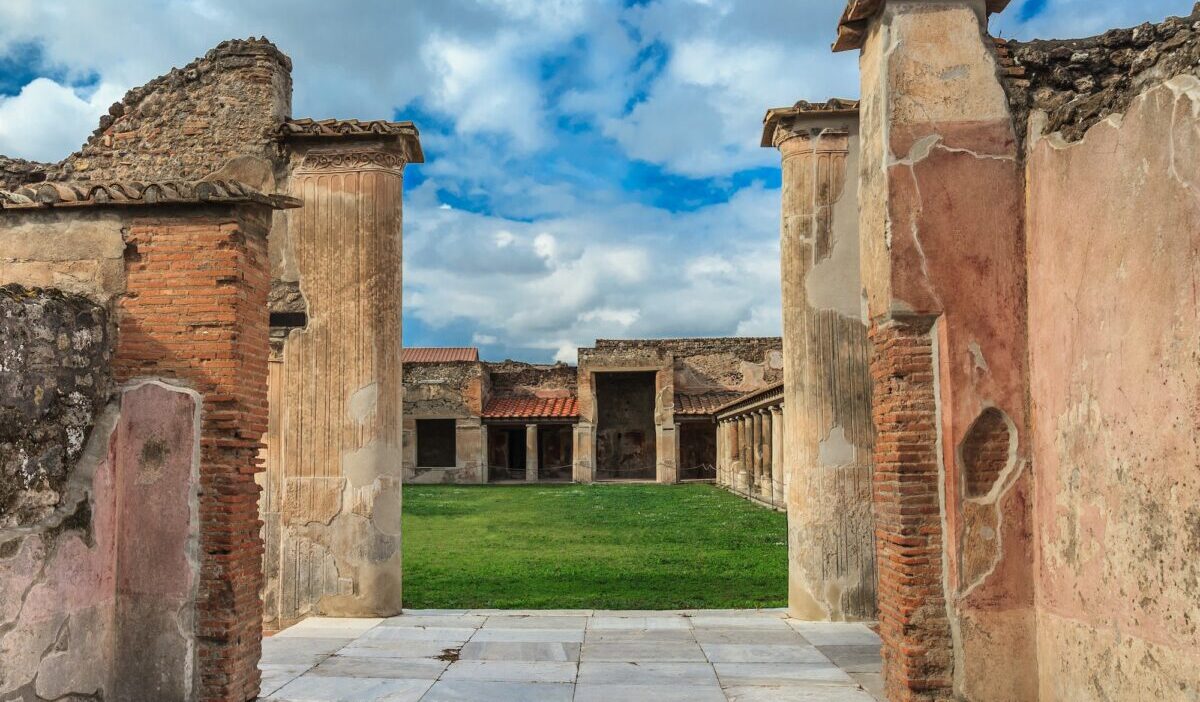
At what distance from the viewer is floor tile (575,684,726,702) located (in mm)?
4750

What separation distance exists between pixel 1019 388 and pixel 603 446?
83.9 feet

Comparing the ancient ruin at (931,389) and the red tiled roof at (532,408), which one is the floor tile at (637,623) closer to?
the ancient ruin at (931,389)

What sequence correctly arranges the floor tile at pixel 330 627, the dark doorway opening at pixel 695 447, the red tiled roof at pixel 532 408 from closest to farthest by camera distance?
the floor tile at pixel 330 627 → the red tiled roof at pixel 532 408 → the dark doorway opening at pixel 695 447

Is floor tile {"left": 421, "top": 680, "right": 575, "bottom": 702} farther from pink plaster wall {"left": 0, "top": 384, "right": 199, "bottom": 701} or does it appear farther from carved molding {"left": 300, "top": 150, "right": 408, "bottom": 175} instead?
carved molding {"left": 300, "top": 150, "right": 408, "bottom": 175}

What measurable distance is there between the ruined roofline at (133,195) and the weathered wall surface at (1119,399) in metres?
3.80

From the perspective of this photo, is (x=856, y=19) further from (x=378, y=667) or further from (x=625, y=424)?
(x=625, y=424)

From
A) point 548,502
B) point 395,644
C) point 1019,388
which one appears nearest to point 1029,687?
point 1019,388

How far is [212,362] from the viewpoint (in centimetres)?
448

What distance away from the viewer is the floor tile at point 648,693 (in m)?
4.75

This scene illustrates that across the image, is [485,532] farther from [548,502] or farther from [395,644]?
[395,644]

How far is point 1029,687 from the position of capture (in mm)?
4328

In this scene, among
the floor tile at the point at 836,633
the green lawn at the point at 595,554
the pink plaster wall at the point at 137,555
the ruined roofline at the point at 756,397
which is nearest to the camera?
the pink plaster wall at the point at 137,555

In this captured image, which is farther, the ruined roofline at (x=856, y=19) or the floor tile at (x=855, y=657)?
the floor tile at (x=855, y=657)

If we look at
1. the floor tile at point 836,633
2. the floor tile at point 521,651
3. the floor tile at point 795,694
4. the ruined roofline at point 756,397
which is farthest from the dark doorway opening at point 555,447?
the floor tile at point 795,694
